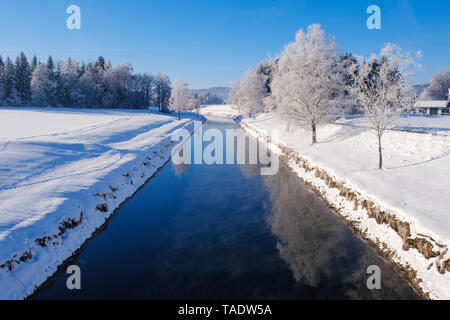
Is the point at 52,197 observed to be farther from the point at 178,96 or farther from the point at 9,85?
the point at 9,85

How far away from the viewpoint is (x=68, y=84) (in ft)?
246

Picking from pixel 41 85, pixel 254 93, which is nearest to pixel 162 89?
pixel 41 85

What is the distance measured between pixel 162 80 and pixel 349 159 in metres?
90.9

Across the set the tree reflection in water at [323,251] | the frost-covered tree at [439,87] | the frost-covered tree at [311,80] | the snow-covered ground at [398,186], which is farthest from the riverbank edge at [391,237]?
the frost-covered tree at [439,87]

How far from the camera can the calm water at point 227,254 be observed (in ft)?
26.3

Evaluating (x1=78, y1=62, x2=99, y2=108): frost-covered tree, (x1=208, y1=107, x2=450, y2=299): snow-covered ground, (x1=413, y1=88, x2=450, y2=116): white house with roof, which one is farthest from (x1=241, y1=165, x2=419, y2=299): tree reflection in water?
(x1=78, y1=62, x2=99, y2=108): frost-covered tree

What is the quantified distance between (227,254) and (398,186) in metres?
8.76

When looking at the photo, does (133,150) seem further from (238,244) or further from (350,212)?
(350,212)

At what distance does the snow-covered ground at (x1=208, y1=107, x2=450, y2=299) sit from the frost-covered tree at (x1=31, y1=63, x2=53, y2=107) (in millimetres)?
71276

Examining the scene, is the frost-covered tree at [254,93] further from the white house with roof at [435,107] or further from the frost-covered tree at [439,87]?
the frost-covered tree at [439,87]

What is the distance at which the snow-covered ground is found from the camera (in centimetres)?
821

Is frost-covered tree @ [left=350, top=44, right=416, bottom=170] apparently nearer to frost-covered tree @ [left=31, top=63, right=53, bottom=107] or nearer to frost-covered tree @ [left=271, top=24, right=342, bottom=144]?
frost-covered tree @ [left=271, top=24, right=342, bottom=144]

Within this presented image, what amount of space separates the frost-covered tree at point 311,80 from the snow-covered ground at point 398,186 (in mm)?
3449
